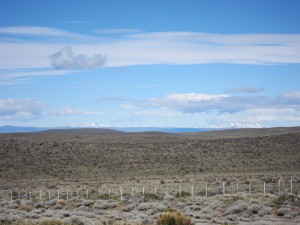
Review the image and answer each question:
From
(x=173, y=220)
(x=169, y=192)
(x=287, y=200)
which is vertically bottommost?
(x=169, y=192)

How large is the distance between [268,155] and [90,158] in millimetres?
25828

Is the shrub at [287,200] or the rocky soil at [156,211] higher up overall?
the shrub at [287,200]

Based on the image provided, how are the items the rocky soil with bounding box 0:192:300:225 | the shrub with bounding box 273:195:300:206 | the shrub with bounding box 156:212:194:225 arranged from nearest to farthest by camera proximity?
the shrub with bounding box 156:212:194:225
the rocky soil with bounding box 0:192:300:225
the shrub with bounding box 273:195:300:206

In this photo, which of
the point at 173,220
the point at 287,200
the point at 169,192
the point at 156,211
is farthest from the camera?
the point at 169,192

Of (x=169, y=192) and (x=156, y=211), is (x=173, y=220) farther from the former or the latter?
(x=169, y=192)

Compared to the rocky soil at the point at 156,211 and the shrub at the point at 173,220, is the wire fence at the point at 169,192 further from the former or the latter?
the shrub at the point at 173,220

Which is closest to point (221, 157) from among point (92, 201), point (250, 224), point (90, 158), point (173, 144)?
point (173, 144)

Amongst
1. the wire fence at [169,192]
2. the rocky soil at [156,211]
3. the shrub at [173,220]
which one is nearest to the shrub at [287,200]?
the rocky soil at [156,211]

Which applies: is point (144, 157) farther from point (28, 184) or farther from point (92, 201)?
point (92, 201)

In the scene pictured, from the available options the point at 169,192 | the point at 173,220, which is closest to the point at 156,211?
the point at 173,220

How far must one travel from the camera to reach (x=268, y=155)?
6762 cm

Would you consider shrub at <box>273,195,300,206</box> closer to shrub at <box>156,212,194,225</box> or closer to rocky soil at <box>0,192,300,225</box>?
rocky soil at <box>0,192,300,225</box>

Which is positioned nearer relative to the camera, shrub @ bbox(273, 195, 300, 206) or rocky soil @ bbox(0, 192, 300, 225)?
rocky soil @ bbox(0, 192, 300, 225)

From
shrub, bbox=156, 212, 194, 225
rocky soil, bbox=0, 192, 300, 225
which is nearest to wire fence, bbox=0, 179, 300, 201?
rocky soil, bbox=0, 192, 300, 225
